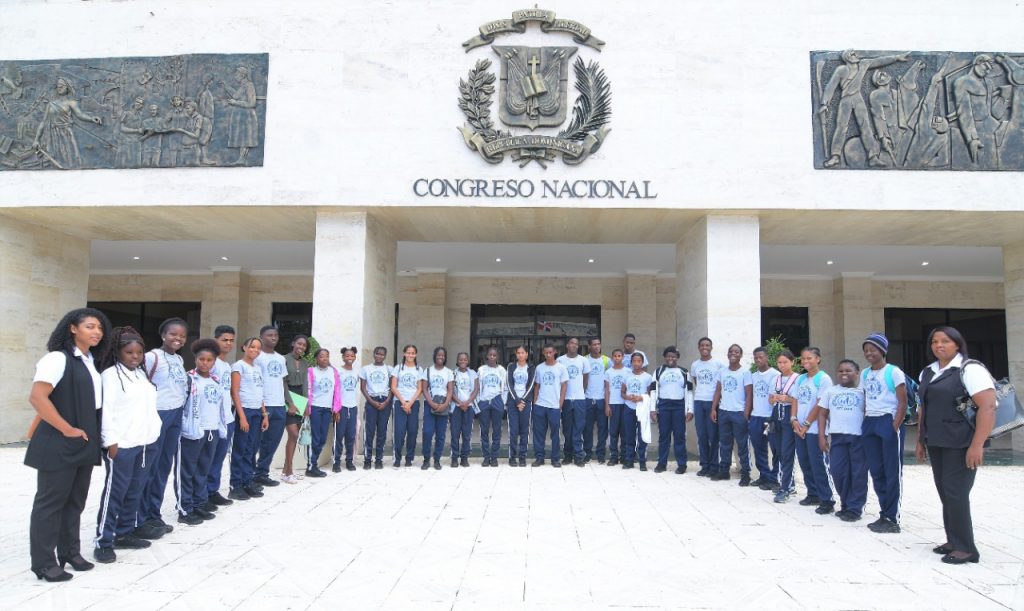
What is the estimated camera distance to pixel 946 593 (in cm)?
392

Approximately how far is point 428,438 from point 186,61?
7.09 metres

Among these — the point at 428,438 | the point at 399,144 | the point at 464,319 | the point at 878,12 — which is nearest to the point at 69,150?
the point at 399,144

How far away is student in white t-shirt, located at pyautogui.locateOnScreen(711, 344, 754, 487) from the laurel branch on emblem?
389 cm

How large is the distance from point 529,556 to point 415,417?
165 inches

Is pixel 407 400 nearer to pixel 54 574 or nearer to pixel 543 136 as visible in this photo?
pixel 543 136

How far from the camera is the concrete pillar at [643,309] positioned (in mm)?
17250

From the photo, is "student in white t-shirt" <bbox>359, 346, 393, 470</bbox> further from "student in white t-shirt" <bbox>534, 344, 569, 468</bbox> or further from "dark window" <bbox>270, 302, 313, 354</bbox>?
"dark window" <bbox>270, 302, 313, 354</bbox>

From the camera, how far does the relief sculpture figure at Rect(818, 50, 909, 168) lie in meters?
9.63

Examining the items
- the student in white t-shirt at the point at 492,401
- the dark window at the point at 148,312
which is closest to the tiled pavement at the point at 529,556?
the student in white t-shirt at the point at 492,401

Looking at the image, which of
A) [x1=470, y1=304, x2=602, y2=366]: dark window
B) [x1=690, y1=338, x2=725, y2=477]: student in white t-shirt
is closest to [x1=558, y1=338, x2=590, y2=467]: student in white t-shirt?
[x1=690, y1=338, x2=725, y2=477]: student in white t-shirt

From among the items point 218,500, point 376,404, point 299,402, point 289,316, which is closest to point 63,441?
point 218,500

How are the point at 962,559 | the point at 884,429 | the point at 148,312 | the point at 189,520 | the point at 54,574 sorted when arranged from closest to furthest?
the point at 54,574 < the point at 962,559 < the point at 189,520 < the point at 884,429 < the point at 148,312

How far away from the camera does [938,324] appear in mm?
18328

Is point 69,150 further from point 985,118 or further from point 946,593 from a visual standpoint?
point 985,118
